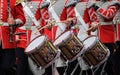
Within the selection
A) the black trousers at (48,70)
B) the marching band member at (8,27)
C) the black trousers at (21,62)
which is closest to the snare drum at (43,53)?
the black trousers at (21,62)

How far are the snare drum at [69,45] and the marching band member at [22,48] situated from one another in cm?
49

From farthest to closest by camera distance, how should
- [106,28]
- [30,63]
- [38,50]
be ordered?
1. [106,28]
2. [30,63]
3. [38,50]

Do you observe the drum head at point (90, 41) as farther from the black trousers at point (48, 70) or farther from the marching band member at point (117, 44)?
the marching band member at point (117, 44)

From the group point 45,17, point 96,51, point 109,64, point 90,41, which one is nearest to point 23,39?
point 45,17

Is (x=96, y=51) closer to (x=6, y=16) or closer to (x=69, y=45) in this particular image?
(x=69, y=45)

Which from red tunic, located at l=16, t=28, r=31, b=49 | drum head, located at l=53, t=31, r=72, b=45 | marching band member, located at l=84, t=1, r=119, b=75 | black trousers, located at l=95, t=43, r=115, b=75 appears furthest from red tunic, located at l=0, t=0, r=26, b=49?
black trousers, located at l=95, t=43, r=115, b=75

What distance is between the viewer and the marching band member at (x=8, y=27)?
8.91 meters

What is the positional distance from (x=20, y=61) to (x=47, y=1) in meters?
1.10

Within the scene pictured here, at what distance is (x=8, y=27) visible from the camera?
352 inches

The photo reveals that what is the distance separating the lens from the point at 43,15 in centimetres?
922

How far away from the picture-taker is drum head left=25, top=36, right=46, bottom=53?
27.1 ft

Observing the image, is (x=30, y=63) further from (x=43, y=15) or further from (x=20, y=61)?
(x=43, y=15)

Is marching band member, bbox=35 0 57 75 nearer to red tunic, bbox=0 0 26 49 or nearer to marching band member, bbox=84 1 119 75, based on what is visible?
red tunic, bbox=0 0 26 49

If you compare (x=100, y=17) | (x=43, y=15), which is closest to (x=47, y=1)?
(x=43, y=15)
